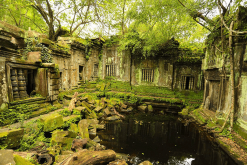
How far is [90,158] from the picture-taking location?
320 centimetres

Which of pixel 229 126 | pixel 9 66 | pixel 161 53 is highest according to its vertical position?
pixel 161 53

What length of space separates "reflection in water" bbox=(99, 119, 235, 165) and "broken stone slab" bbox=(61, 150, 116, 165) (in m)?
1.11

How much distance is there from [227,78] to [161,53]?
6583mm

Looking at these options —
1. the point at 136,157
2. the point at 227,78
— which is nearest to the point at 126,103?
the point at 136,157

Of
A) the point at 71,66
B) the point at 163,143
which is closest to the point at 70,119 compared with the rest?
the point at 163,143

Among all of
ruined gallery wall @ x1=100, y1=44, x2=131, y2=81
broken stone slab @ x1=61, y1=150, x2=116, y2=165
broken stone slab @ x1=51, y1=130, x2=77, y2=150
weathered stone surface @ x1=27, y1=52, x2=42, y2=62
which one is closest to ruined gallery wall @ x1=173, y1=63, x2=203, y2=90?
ruined gallery wall @ x1=100, y1=44, x2=131, y2=81

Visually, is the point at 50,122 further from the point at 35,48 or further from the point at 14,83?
the point at 35,48

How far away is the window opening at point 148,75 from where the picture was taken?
12695 mm

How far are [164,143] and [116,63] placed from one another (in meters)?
9.93

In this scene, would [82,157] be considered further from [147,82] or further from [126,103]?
[147,82]

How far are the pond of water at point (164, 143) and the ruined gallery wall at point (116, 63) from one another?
6744 millimetres

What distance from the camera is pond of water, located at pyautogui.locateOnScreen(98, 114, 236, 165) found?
449 cm

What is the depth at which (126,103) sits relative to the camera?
11.6m

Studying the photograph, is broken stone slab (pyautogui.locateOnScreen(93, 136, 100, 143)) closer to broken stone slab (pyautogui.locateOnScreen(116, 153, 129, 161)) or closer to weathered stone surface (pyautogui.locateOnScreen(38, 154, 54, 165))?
broken stone slab (pyautogui.locateOnScreen(116, 153, 129, 161))
